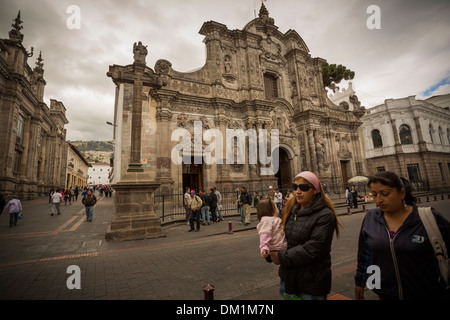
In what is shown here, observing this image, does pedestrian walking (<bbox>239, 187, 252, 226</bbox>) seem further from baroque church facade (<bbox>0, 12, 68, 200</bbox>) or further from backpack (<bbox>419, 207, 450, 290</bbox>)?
baroque church facade (<bbox>0, 12, 68, 200</bbox>)

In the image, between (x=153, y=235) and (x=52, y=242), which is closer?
(x=52, y=242)

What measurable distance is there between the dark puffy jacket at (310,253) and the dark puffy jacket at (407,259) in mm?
413

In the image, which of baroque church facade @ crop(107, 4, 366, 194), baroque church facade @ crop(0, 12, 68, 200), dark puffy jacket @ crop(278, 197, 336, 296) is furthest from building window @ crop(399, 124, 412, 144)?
baroque church facade @ crop(0, 12, 68, 200)

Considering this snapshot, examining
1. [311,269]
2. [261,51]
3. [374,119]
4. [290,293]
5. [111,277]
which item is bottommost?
[111,277]

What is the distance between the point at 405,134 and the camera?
27281 millimetres

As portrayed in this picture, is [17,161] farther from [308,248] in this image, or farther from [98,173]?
[98,173]

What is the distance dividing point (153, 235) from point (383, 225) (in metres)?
7.05

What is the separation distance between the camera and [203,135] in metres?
16.1

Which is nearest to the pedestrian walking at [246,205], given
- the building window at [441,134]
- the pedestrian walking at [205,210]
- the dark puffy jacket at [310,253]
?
the pedestrian walking at [205,210]

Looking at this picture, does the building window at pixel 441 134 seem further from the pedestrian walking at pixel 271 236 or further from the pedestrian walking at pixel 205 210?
the pedestrian walking at pixel 271 236

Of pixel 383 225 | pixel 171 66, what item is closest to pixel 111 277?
pixel 383 225

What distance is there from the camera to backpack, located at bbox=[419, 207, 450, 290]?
58.4 inches

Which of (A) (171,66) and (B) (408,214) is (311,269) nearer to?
(B) (408,214)

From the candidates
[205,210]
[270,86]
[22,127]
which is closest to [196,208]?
[205,210]
